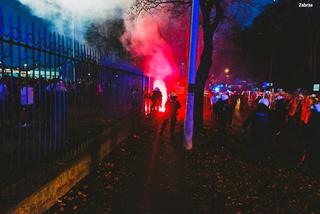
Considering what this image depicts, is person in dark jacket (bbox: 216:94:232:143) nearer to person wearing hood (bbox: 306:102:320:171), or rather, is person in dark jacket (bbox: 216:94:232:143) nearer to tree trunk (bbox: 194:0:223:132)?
tree trunk (bbox: 194:0:223:132)

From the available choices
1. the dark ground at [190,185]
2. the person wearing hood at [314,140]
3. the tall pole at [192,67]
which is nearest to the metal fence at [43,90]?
the dark ground at [190,185]

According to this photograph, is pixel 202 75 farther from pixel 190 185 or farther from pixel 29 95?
pixel 29 95

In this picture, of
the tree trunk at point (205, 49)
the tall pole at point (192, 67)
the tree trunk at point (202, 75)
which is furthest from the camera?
the tree trunk at point (202, 75)

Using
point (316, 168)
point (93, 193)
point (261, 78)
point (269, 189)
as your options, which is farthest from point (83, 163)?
point (261, 78)

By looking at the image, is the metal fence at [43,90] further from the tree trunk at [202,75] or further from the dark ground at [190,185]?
the tree trunk at [202,75]

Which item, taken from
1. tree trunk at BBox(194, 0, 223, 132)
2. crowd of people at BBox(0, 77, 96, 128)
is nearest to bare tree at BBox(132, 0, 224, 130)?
tree trunk at BBox(194, 0, 223, 132)

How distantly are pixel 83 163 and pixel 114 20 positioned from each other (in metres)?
28.0

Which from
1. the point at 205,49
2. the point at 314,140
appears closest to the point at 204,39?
the point at 205,49

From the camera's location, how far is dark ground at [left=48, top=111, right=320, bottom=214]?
15.7 feet

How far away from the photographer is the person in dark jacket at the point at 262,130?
302 inches

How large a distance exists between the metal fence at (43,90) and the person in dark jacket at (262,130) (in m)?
4.50

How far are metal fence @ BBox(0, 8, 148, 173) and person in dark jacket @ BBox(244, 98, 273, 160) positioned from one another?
450cm

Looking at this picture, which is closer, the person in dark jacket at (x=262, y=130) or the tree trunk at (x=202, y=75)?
the person in dark jacket at (x=262, y=130)

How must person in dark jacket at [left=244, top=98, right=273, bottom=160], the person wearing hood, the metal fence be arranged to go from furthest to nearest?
person in dark jacket at [left=244, top=98, right=273, bottom=160], the person wearing hood, the metal fence
